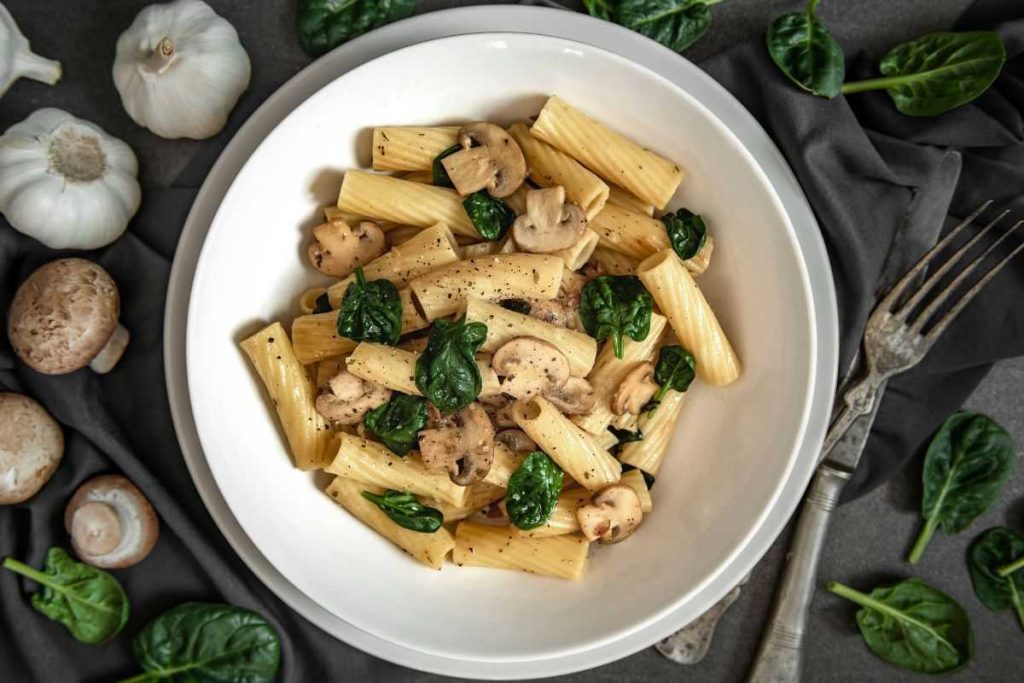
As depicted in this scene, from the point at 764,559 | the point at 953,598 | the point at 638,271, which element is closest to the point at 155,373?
the point at 638,271

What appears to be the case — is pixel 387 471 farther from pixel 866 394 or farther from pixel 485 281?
pixel 866 394

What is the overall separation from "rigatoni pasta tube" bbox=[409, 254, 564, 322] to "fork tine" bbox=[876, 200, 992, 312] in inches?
31.4

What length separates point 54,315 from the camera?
191 centimetres

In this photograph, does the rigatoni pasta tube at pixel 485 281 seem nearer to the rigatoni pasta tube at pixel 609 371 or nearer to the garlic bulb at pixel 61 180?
the rigatoni pasta tube at pixel 609 371

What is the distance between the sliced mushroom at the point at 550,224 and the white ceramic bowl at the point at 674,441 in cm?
22

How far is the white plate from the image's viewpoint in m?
1.75

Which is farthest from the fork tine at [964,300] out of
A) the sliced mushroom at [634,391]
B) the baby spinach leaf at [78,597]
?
the baby spinach leaf at [78,597]

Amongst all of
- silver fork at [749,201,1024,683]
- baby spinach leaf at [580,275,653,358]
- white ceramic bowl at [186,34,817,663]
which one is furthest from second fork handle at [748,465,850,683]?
baby spinach leaf at [580,275,653,358]

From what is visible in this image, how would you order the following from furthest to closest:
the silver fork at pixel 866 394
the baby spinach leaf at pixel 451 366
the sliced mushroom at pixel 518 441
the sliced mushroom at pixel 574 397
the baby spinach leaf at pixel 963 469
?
1. the baby spinach leaf at pixel 963 469
2. the silver fork at pixel 866 394
3. the sliced mushroom at pixel 518 441
4. the sliced mushroom at pixel 574 397
5. the baby spinach leaf at pixel 451 366

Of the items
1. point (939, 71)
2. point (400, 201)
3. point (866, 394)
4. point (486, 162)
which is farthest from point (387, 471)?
point (939, 71)

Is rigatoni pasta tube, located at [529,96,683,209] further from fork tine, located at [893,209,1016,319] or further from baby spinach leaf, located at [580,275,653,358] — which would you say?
fork tine, located at [893,209,1016,319]

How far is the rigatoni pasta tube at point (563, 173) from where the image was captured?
1.78 metres

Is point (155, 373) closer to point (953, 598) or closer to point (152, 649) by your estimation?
point (152, 649)

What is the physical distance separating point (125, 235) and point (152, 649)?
37.1 inches
